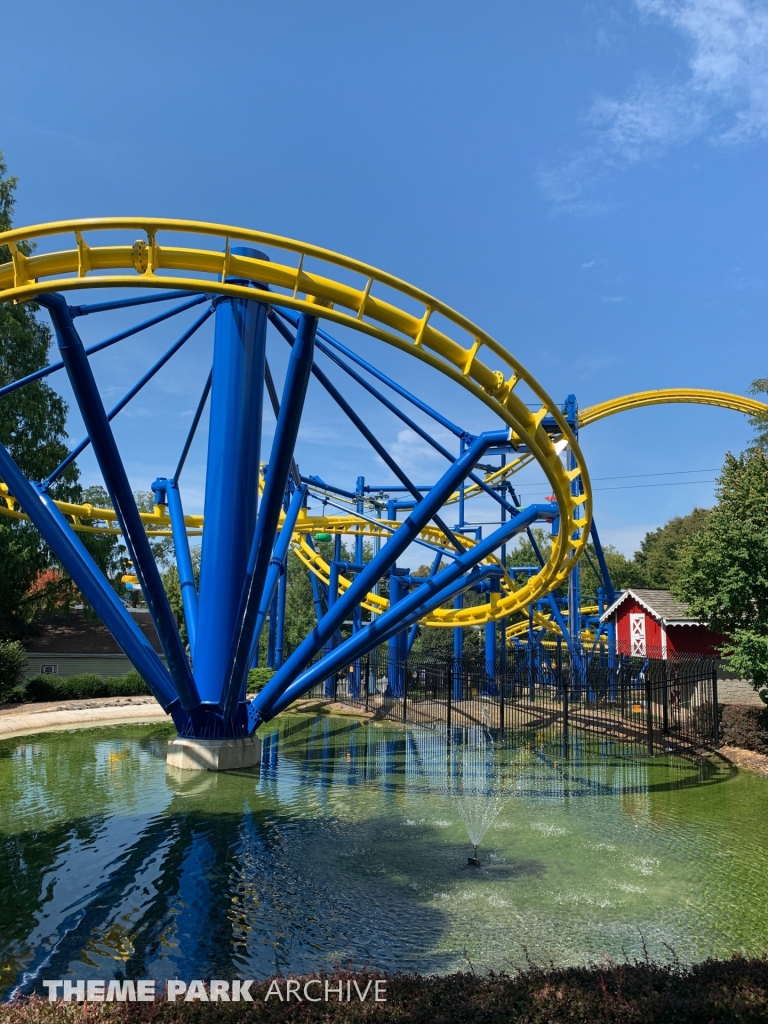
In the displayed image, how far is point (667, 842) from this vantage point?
10.8 meters

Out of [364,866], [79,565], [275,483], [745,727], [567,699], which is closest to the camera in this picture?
[364,866]

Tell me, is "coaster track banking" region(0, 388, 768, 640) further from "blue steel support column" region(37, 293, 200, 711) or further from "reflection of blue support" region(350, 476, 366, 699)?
"blue steel support column" region(37, 293, 200, 711)

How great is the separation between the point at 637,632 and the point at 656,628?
179cm

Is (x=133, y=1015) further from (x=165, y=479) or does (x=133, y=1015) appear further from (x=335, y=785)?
(x=165, y=479)

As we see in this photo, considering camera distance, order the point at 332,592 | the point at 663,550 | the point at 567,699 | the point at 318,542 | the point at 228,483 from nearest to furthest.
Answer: the point at 228,483, the point at 567,699, the point at 332,592, the point at 318,542, the point at 663,550

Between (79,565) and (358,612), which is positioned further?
(358,612)

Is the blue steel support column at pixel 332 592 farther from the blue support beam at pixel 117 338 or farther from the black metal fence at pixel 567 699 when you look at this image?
the blue support beam at pixel 117 338

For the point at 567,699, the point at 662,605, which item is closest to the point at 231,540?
the point at 567,699

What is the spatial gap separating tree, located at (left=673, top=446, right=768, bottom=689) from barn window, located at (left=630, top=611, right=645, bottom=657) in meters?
13.1

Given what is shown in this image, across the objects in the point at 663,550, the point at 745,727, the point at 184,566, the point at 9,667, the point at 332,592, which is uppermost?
the point at 663,550

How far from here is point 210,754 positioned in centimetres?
1466

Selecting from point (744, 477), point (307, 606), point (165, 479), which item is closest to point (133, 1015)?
point (165, 479)

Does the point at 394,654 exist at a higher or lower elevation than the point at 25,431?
lower

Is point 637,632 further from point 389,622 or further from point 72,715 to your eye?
point 72,715
